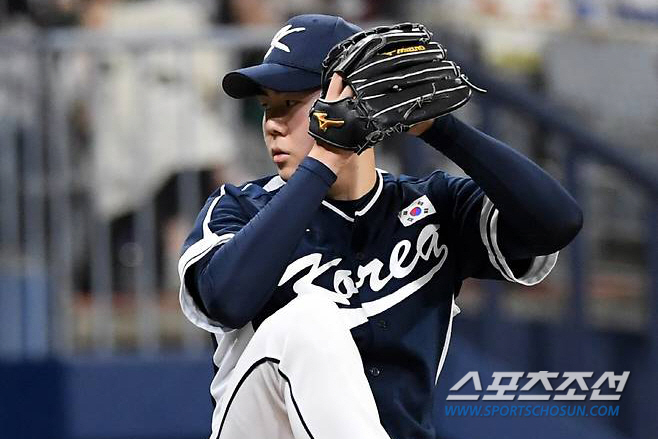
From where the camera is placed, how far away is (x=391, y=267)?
2201mm

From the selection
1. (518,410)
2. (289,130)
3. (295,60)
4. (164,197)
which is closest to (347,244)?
(289,130)

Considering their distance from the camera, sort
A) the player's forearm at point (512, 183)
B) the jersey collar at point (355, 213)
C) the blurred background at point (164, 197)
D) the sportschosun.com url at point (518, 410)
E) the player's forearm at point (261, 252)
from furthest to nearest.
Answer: the blurred background at point (164, 197), the sportschosun.com url at point (518, 410), the jersey collar at point (355, 213), the player's forearm at point (512, 183), the player's forearm at point (261, 252)

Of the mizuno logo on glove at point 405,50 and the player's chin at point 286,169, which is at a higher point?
the mizuno logo on glove at point 405,50

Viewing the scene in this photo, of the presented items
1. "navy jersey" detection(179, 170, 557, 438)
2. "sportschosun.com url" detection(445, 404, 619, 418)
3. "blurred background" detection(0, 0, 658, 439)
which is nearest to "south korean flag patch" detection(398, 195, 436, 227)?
"navy jersey" detection(179, 170, 557, 438)

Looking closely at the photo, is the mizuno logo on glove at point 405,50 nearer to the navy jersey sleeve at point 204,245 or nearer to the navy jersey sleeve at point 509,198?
the navy jersey sleeve at point 509,198

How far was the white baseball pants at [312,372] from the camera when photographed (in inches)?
80.2

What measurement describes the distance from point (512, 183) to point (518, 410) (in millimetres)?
1013

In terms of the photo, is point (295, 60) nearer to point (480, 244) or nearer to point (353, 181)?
point (353, 181)

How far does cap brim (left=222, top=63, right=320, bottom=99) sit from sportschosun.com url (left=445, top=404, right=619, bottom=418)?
103 cm

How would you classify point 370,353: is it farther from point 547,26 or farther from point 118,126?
point 547,26

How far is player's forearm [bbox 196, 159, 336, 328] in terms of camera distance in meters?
2.01

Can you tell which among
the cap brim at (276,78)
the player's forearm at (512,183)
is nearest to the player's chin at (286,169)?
the cap brim at (276,78)

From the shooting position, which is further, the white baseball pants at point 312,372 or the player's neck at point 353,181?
the player's neck at point 353,181

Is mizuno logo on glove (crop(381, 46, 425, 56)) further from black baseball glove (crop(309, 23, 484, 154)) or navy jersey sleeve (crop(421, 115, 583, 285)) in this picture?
navy jersey sleeve (crop(421, 115, 583, 285))
